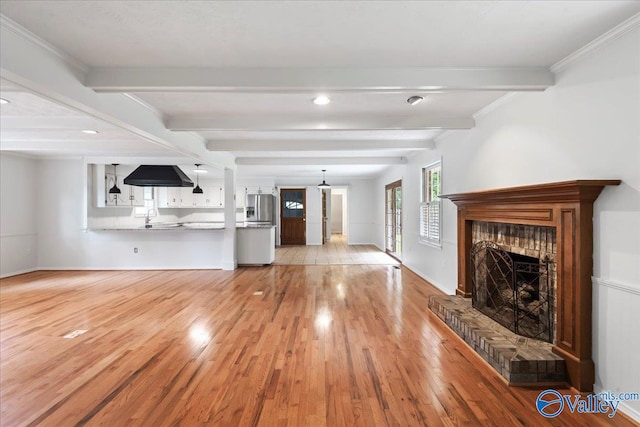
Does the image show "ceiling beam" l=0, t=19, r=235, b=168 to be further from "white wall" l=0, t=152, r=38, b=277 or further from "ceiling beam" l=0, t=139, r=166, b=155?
"white wall" l=0, t=152, r=38, b=277

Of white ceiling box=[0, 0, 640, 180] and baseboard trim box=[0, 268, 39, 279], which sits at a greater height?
white ceiling box=[0, 0, 640, 180]

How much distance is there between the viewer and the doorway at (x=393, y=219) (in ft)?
26.8

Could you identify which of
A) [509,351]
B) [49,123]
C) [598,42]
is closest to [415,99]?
[598,42]

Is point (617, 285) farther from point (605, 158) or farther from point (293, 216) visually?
point (293, 216)

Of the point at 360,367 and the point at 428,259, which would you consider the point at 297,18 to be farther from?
the point at 428,259

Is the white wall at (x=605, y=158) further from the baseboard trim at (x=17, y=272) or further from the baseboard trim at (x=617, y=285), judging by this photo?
the baseboard trim at (x=17, y=272)

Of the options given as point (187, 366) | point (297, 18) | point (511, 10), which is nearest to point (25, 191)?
point (187, 366)

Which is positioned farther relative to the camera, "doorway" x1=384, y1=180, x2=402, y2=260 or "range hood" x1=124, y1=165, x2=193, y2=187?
"doorway" x1=384, y1=180, x2=402, y2=260

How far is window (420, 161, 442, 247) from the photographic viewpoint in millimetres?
5309

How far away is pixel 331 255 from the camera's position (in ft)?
29.5

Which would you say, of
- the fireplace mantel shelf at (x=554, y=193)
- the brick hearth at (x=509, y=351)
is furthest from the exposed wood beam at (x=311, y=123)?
the brick hearth at (x=509, y=351)

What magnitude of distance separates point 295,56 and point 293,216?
946cm

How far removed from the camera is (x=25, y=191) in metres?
6.49

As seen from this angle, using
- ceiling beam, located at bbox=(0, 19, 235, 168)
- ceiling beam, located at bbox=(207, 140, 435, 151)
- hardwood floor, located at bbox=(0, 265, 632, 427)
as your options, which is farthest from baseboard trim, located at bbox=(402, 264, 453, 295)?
ceiling beam, located at bbox=(0, 19, 235, 168)
